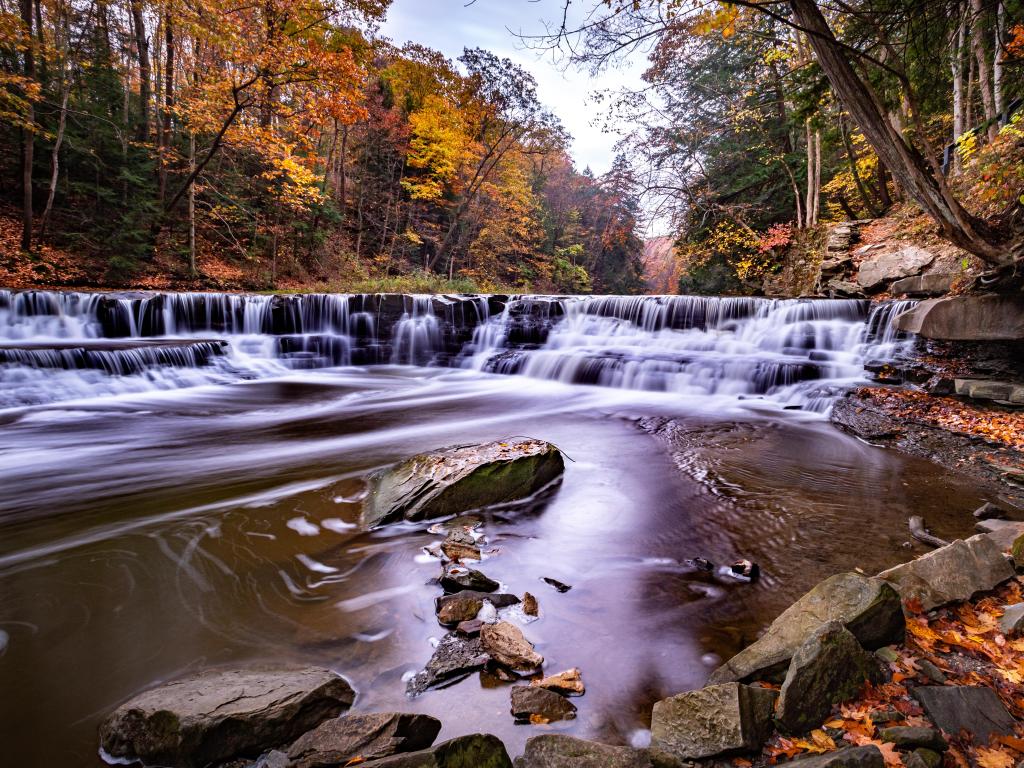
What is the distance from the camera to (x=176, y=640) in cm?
237

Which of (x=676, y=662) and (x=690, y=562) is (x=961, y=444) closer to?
(x=690, y=562)

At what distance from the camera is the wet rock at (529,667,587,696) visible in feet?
6.72

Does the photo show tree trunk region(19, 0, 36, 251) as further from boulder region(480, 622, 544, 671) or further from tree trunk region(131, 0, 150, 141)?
boulder region(480, 622, 544, 671)

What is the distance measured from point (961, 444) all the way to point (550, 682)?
238 inches

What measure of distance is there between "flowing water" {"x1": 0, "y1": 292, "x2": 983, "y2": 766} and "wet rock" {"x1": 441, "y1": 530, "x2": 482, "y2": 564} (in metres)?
0.14

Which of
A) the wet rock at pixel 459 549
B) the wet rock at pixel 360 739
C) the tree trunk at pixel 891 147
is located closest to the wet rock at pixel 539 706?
the wet rock at pixel 360 739

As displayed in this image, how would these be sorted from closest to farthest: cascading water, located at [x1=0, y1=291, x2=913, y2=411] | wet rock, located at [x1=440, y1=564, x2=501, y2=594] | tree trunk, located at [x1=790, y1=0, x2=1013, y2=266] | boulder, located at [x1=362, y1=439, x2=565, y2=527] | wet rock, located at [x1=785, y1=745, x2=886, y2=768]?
wet rock, located at [x1=785, y1=745, x2=886, y2=768], wet rock, located at [x1=440, y1=564, x2=501, y2=594], boulder, located at [x1=362, y1=439, x2=565, y2=527], tree trunk, located at [x1=790, y1=0, x2=1013, y2=266], cascading water, located at [x1=0, y1=291, x2=913, y2=411]

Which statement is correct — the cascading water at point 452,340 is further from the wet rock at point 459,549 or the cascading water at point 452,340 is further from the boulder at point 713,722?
the boulder at point 713,722

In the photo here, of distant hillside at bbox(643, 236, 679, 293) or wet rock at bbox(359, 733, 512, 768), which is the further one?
distant hillside at bbox(643, 236, 679, 293)

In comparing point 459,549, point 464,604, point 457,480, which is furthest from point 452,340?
point 464,604

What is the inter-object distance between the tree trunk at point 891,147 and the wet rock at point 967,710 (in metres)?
4.74

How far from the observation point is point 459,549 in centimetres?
327

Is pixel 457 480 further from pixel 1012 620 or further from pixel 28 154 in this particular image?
pixel 28 154

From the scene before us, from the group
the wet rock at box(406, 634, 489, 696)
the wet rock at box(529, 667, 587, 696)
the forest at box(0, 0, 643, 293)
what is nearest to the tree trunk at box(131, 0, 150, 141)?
the forest at box(0, 0, 643, 293)
